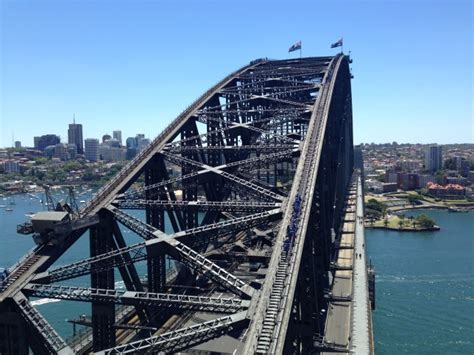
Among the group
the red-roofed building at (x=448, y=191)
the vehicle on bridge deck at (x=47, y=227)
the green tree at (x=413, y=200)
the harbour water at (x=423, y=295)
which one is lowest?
the harbour water at (x=423, y=295)

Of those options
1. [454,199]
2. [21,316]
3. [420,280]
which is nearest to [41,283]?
[21,316]

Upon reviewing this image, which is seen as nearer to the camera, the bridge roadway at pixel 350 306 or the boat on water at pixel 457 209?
the bridge roadway at pixel 350 306

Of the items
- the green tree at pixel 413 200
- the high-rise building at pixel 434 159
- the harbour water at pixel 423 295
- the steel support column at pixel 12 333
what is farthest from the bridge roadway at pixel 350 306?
the high-rise building at pixel 434 159

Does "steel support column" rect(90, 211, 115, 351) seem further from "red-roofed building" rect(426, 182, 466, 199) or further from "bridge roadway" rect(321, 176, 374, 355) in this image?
"red-roofed building" rect(426, 182, 466, 199)

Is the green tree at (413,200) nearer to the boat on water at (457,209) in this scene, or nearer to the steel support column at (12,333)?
the boat on water at (457,209)

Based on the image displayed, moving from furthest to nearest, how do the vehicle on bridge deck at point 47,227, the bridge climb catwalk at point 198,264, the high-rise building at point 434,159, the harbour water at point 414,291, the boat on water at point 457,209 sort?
the high-rise building at point 434,159 < the boat on water at point 457,209 < the harbour water at point 414,291 < the vehicle on bridge deck at point 47,227 < the bridge climb catwalk at point 198,264

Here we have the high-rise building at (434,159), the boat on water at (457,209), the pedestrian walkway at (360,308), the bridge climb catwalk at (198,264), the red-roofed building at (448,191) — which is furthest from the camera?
the high-rise building at (434,159)

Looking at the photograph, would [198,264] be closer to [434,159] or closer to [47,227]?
[47,227]
